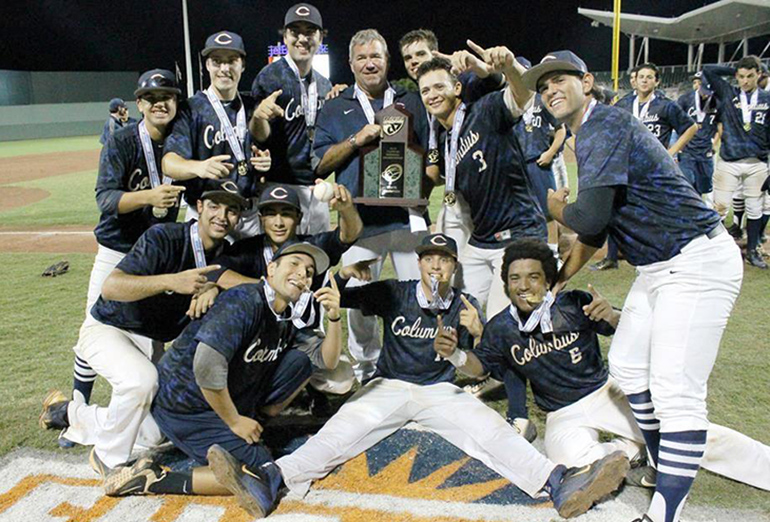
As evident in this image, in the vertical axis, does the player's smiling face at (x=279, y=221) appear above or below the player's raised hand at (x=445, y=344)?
above

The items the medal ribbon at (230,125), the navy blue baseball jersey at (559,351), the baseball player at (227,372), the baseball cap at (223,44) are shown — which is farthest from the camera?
the medal ribbon at (230,125)

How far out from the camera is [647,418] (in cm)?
287

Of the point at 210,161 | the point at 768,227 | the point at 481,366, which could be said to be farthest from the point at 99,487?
the point at 768,227

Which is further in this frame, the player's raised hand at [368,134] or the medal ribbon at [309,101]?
the medal ribbon at [309,101]

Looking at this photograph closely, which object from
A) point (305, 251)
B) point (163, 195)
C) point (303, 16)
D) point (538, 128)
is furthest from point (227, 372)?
point (538, 128)

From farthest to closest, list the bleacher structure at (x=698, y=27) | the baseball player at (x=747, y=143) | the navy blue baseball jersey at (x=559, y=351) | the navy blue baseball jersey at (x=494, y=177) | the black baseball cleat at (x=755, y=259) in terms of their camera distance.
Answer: the bleacher structure at (x=698, y=27) → the baseball player at (x=747, y=143) → the black baseball cleat at (x=755, y=259) → the navy blue baseball jersey at (x=494, y=177) → the navy blue baseball jersey at (x=559, y=351)

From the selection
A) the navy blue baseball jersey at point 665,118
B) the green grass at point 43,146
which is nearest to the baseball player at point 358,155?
the navy blue baseball jersey at point 665,118

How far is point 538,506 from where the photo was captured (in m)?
2.90

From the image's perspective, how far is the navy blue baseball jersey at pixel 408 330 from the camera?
3.64 metres

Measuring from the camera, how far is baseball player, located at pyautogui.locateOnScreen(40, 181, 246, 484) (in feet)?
10.4

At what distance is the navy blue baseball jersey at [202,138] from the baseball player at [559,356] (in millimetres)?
1839

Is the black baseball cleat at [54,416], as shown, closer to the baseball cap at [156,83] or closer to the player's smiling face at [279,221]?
the player's smiling face at [279,221]

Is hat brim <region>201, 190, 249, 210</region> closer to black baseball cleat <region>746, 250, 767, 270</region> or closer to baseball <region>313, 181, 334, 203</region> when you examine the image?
baseball <region>313, 181, 334, 203</region>

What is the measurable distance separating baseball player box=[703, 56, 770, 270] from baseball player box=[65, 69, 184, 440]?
6337mm
